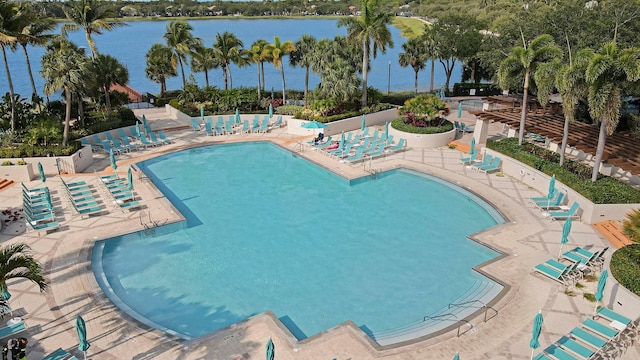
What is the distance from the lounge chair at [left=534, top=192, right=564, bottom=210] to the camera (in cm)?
1858

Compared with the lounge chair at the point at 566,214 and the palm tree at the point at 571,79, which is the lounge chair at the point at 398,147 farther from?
the lounge chair at the point at 566,214

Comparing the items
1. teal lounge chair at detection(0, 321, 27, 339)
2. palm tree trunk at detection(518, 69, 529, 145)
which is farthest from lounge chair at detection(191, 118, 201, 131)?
teal lounge chair at detection(0, 321, 27, 339)

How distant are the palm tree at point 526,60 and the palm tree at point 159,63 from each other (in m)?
24.8

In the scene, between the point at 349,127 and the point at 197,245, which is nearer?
the point at 197,245

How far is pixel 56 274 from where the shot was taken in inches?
561

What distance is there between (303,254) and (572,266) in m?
8.44

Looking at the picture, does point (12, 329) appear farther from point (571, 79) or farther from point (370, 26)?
point (370, 26)

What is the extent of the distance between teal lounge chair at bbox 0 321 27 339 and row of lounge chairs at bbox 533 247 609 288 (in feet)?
46.8

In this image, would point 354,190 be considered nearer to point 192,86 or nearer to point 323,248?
point 323,248

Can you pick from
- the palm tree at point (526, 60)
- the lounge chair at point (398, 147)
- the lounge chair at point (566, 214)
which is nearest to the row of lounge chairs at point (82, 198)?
the lounge chair at point (398, 147)

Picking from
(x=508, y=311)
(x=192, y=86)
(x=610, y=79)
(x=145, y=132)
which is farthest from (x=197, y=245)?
(x=192, y=86)

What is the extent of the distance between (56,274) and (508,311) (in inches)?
524

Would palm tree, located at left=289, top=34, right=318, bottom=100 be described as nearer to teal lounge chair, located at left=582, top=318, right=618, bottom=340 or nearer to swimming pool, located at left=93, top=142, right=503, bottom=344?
swimming pool, located at left=93, top=142, right=503, bottom=344

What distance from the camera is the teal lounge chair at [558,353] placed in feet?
34.7
